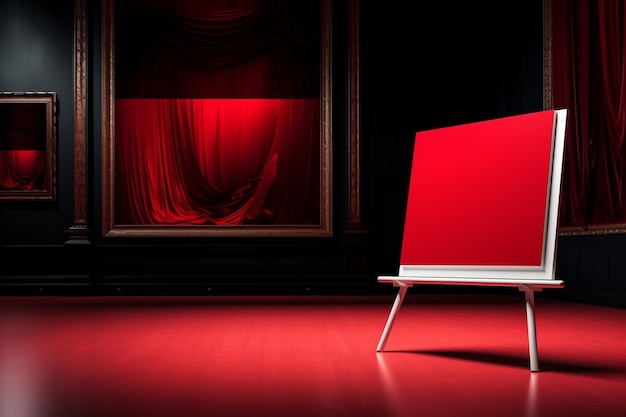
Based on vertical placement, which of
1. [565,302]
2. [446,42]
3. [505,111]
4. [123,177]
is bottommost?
[565,302]

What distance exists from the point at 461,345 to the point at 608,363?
74cm

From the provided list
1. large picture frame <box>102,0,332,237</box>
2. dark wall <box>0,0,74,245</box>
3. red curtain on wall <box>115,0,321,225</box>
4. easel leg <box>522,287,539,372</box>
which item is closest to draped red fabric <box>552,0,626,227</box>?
large picture frame <box>102,0,332,237</box>

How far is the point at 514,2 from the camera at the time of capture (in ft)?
26.0

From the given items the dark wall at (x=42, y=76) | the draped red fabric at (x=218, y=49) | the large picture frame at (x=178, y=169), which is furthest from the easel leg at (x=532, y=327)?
the dark wall at (x=42, y=76)

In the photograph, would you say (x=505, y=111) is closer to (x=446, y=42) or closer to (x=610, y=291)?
(x=446, y=42)

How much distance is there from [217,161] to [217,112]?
1.69 ft

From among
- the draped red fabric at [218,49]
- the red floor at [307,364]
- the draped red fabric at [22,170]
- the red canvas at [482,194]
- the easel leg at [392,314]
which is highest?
the draped red fabric at [218,49]

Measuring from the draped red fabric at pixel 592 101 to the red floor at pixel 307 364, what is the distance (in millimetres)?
1028

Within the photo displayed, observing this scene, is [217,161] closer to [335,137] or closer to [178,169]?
[178,169]

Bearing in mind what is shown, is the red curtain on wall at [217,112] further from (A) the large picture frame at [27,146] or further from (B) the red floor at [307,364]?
(B) the red floor at [307,364]

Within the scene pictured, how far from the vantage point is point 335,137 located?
791 centimetres

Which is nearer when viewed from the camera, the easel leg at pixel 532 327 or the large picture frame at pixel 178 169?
the easel leg at pixel 532 327

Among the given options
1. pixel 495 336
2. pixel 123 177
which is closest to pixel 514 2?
pixel 123 177

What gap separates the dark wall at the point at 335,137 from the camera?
7.70 metres
